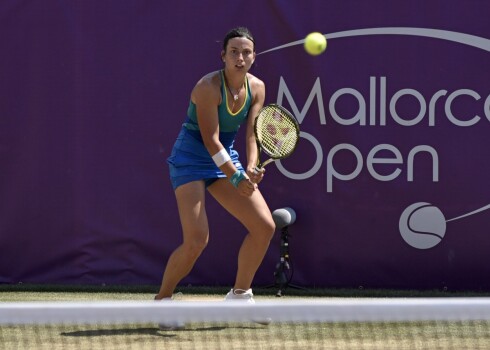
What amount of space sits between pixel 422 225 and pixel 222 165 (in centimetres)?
184

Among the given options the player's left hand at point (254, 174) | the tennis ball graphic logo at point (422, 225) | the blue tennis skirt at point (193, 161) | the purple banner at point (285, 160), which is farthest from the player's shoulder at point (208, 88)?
the tennis ball graphic logo at point (422, 225)

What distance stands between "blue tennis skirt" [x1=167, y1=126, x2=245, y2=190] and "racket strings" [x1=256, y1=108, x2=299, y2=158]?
173 mm

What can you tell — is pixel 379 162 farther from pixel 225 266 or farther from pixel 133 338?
pixel 133 338

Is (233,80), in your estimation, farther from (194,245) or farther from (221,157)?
(194,245)

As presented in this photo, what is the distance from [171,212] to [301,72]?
1.19m

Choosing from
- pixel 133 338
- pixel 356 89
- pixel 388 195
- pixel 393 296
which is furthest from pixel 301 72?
pixel 133 338

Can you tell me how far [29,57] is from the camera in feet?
21.2

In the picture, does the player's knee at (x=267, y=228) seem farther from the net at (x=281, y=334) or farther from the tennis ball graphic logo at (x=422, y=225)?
the tennis ball graphic logo at (x=422, y=225)

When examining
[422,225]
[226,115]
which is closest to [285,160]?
[422,225]

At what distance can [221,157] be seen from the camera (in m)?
4.88

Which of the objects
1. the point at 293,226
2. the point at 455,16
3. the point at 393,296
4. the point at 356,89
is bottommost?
the point at 393,296

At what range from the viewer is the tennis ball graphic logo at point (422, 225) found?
6.25m

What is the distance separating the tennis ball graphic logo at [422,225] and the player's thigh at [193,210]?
5.65 ft

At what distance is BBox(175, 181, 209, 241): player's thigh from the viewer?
4.98 meters
